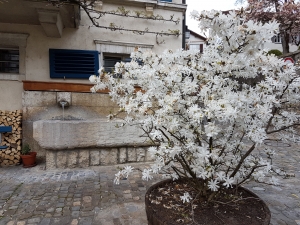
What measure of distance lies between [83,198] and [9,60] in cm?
332

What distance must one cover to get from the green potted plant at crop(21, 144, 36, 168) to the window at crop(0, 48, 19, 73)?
5.18 feet

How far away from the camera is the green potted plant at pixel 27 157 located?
3.93 metres

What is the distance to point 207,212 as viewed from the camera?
1625 millimetres

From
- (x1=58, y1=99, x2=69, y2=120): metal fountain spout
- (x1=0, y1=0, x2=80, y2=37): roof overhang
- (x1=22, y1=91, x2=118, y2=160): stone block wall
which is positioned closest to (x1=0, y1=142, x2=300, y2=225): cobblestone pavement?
(x1=22, y1=91, x2=118, y2=160): stone block wall

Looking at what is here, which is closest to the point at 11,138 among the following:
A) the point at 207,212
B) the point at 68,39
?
the point at 68,39

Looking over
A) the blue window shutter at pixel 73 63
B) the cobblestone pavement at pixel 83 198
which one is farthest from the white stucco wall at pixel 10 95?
the cobblestone pavement at pixel 83 198

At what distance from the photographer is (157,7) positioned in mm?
4801

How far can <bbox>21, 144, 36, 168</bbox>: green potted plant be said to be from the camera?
393 cm

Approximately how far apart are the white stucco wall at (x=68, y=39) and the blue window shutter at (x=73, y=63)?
0.34 ft

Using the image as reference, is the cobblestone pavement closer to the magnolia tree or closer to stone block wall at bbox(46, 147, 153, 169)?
stone block wall at bbox(46, 147, 153, 169)

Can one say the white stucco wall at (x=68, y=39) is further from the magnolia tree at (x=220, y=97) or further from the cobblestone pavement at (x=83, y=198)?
the magnolia tree at (x=220, y=97)

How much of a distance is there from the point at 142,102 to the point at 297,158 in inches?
172

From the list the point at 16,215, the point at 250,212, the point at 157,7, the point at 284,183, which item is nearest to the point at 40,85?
the point at 16,215

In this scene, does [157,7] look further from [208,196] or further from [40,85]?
[208,196]
